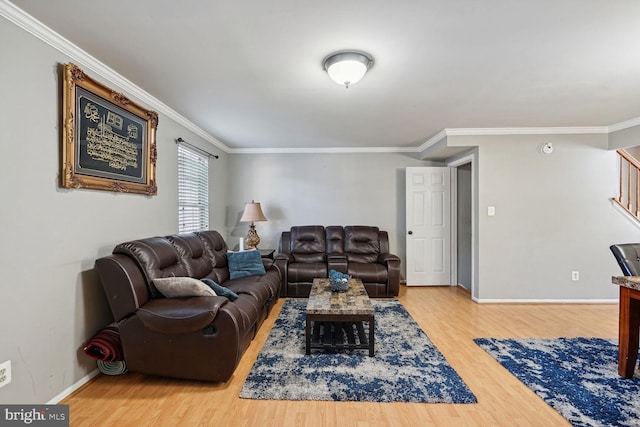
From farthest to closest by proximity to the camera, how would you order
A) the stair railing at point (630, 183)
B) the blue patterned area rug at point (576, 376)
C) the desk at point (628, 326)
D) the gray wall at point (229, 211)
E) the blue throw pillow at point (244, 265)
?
the stair railing at point (630, 183) < the blue throw pillow at point (244, 265) < the desk at point (628, 326) < the blue patterned area rug at point (576, 376) < the gray wall at point (229, 211)

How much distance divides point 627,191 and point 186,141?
6.17 m

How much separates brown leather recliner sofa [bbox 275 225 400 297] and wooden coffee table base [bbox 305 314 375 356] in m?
1.16

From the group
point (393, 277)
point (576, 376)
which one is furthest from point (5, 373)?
point (393, 277)

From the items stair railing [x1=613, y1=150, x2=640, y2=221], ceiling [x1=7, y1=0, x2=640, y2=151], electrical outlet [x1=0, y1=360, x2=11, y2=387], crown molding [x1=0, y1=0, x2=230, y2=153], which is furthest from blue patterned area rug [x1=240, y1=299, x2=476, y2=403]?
stair railing [x1=613, y1=150, x2=640, y2=221]

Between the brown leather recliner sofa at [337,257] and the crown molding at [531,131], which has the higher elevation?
the crown molding at [531,131]

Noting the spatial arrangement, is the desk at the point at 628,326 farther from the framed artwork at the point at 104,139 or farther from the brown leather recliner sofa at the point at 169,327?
the framed artwork at the point at 104,139

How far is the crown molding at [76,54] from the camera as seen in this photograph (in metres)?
1.56

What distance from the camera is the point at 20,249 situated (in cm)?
160

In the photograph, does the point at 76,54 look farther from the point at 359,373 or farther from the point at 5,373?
the point at 359,373

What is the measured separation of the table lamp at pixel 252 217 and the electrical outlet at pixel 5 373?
9.90 feet

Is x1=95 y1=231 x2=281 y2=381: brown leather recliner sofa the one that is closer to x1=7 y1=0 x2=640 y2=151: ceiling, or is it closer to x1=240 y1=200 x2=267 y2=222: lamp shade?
x1=7 y1=0 x2=640 y2=151: ceiling

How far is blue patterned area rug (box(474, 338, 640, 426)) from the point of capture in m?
1.74

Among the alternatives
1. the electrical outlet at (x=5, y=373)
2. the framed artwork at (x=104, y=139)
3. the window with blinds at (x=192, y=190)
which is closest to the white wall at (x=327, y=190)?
the window with blinds at (x=192, y=190)

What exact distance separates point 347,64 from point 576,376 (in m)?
2.85
